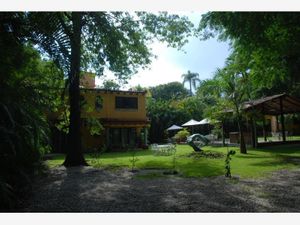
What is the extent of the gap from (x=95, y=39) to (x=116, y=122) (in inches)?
520

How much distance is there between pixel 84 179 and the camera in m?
10.6

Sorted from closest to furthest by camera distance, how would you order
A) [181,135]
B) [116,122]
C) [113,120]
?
[116,122] < [113,120] < [181,135]

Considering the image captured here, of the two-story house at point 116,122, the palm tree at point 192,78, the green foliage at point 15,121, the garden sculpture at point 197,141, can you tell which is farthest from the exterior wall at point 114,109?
the palm tree at point 192,78

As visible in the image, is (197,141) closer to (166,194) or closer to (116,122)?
(116,122)

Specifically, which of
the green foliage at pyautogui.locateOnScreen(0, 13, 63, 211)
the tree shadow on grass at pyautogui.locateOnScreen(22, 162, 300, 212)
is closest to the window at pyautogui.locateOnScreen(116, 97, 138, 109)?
the tree shadow on grass at pyautogui.locateOnScreen(22, 162, 300, 212)

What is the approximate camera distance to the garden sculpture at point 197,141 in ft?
71.4

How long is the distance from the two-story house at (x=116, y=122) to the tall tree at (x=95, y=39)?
824 cm

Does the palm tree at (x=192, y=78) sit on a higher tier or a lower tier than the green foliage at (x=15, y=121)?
higher

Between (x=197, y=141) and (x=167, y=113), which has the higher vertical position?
(x=167, y=113)

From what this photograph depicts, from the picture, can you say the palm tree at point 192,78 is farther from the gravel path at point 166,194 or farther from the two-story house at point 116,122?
the gravel path at point 166,194

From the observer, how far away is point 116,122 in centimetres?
2725

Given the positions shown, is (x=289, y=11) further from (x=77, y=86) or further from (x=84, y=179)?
(x=77, y=86)

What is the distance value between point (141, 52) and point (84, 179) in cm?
1034

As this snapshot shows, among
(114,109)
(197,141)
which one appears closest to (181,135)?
(114,109)
